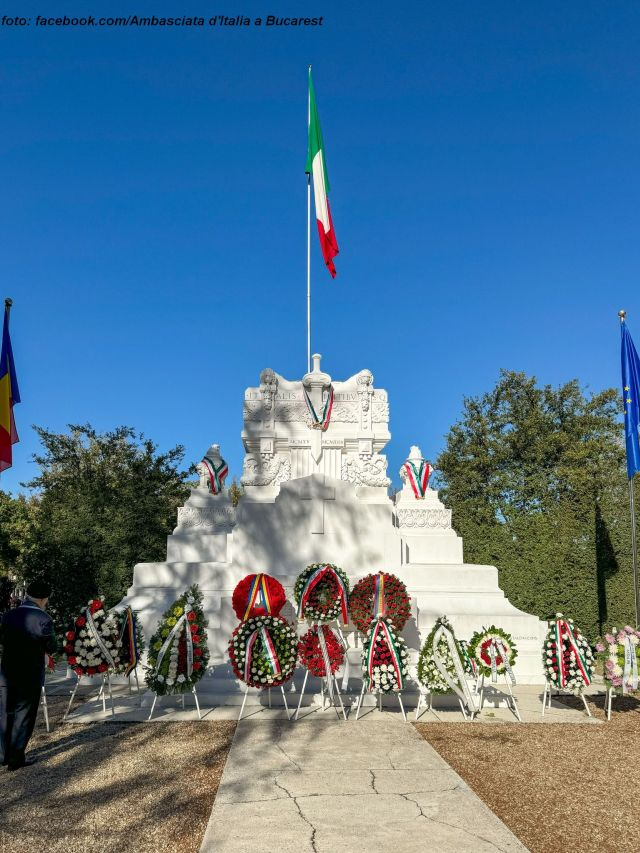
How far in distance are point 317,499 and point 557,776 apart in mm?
7615

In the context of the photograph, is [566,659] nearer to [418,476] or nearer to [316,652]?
[316,652]

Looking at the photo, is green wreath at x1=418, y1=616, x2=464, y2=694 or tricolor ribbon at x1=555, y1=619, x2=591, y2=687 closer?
green wreath at x1=418, y1=616, x2=464, y2=694

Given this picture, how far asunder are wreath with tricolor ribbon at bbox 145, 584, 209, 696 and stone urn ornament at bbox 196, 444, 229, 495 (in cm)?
764

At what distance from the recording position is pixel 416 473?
16.8 meters

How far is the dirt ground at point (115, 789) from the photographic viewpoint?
491cm

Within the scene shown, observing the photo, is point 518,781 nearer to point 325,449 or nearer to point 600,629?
point 325,449

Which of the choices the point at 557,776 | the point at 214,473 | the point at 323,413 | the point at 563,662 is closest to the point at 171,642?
the point at 557,776

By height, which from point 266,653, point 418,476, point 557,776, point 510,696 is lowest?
point 510,696

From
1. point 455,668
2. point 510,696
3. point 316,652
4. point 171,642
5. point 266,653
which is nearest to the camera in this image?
point 266,653

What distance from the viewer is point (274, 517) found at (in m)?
13.4

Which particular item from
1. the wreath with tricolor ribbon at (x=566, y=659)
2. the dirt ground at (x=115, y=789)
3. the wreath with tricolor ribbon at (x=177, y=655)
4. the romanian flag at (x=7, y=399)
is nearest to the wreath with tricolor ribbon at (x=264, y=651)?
the wreath with tricolor ribbon at (x=177, y=655)

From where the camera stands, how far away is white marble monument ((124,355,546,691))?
1255 cm

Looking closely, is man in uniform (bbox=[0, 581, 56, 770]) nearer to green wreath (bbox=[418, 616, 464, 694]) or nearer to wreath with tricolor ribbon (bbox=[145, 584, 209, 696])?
wreath with tricolor ribbon (bbox=[145, 584, 209, 696])

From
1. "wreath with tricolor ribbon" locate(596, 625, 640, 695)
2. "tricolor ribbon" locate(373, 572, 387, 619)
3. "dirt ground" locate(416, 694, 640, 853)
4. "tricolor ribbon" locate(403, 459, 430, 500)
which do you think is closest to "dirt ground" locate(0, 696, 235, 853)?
"dirt ground" locate(416, 694, 640, 853)
